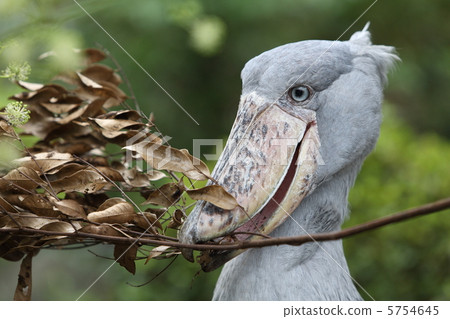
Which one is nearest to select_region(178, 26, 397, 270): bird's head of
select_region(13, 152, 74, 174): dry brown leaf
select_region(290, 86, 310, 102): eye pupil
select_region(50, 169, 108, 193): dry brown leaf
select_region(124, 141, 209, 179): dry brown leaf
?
select_region(290, 86, 310, 102): eye pupil

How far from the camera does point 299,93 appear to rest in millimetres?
1613

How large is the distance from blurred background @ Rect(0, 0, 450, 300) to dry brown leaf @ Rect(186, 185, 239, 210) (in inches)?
18.7

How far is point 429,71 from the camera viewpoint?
500 cm

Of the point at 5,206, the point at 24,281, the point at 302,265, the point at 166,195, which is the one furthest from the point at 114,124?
the point at 302,265

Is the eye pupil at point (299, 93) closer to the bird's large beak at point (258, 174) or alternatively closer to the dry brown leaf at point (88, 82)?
the bird's large beak at point (258, 174)

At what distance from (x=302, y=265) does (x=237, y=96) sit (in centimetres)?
340

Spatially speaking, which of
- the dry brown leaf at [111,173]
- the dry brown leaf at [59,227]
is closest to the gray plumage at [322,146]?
the dry brown leaf at [111,173]

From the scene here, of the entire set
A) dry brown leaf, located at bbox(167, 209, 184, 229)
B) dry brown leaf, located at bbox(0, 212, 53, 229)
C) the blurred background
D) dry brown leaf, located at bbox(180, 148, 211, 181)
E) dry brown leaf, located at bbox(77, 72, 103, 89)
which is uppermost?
dry brown leaf, located at bbox(77, 72, 103, 89)

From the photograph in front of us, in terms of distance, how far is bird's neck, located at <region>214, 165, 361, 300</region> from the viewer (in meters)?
1.60

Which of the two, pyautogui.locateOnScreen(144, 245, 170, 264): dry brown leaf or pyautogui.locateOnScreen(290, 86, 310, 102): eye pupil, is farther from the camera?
pyautogui.locateOnScreen(290, 86, 310, 102): eye pupil

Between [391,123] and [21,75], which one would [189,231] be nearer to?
[21,75]

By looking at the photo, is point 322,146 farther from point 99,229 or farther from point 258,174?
point 99,229

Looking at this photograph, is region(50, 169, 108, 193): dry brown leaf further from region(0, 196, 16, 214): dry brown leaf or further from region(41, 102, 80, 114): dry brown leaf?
region(41, 102, 80, 114): dry brown leaf
